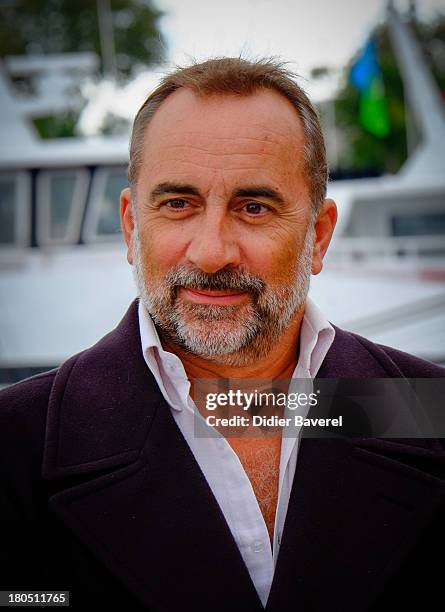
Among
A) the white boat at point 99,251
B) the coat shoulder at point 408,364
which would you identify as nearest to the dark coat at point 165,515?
the coat shoulder at point 408,364

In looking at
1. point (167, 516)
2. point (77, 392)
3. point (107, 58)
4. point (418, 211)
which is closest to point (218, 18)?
point (77, 392)

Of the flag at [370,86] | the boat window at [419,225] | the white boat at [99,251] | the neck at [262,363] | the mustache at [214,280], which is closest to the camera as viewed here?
the mustache at [214,280]

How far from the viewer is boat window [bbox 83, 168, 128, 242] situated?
16.2ft

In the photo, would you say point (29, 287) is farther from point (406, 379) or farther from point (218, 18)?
point (406, 379)

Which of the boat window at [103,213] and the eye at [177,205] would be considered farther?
the boat window at [103,213]

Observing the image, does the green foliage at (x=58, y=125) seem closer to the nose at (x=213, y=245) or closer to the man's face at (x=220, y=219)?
the man's face at (x=220, y=219)

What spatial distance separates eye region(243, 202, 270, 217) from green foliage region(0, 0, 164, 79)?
11.4 ft

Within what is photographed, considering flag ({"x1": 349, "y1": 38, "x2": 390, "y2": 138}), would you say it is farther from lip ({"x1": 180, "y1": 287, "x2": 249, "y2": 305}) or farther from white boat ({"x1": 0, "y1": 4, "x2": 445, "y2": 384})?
lip ({"x1": 180, "y1": 287, "x2": 249, "y2": 305})

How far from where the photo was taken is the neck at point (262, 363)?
4.39 feet

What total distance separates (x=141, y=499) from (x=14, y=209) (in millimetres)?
4282

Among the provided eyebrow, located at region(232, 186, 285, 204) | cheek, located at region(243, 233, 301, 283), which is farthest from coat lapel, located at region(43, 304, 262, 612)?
eyebrow, located at region(232, 186, 285, 204)

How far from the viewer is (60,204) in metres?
4.99

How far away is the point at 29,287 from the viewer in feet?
14.9

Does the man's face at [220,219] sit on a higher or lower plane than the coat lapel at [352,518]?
higher
